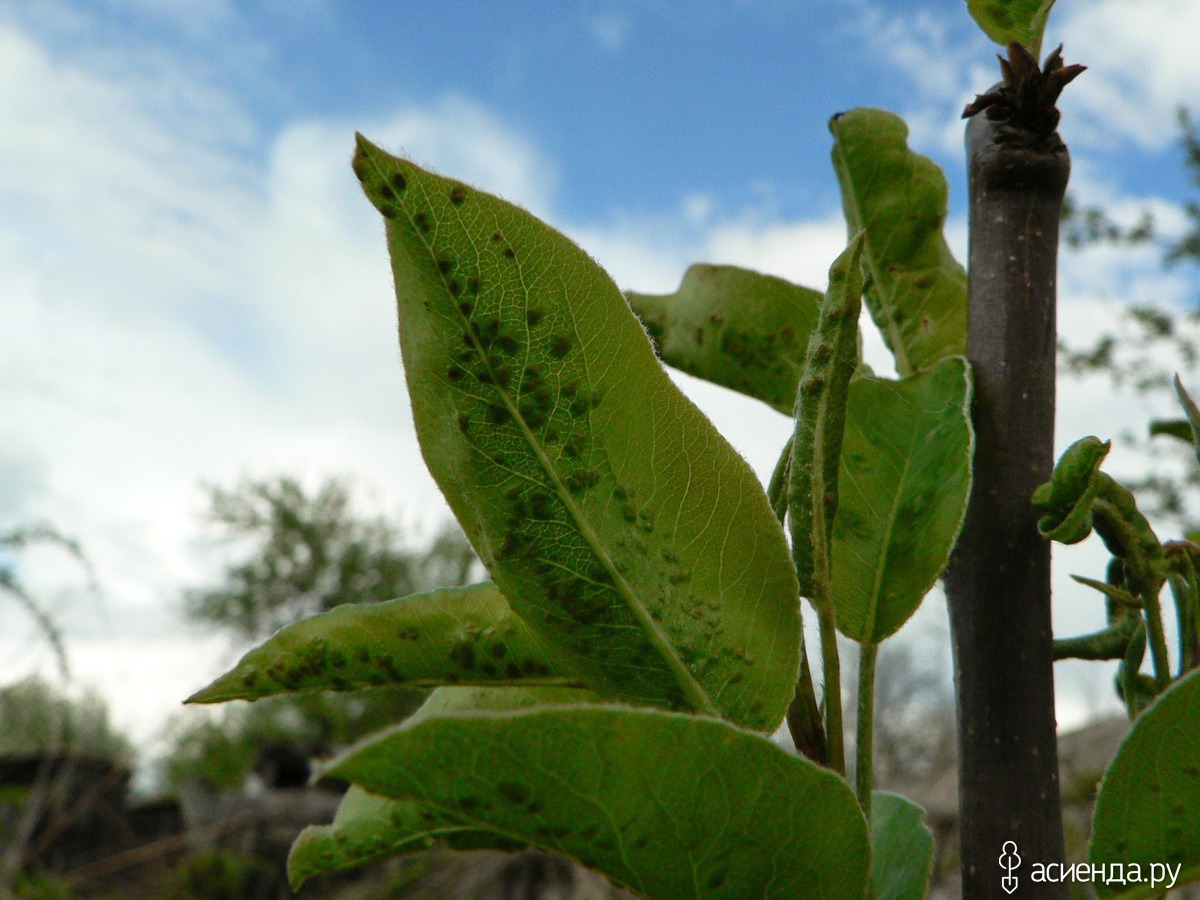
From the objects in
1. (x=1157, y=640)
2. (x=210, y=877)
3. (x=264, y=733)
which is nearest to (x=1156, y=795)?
(x=1157, y=640)

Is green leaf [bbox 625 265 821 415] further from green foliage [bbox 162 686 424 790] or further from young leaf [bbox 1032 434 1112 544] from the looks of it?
green foliage [bbox 162 686 424 790]

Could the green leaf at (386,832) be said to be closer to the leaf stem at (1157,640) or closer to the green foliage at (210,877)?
the leaf stem at (1157,640)

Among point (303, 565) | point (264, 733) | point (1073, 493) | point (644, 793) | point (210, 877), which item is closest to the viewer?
point (644, 793)

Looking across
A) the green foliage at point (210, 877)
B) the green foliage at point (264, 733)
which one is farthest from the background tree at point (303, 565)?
the green foliage at point (210, 877)

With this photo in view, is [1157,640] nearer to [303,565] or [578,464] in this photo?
[578,464]

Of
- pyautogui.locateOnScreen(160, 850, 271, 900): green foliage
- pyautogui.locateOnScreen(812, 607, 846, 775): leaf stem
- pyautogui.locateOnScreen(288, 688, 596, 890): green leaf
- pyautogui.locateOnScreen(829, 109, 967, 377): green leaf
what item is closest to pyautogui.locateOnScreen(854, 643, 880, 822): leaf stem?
pyautogui.locateOnScreen(812, 607, 846, 775): leaf stem

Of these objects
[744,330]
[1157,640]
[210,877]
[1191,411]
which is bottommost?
[210,877]
